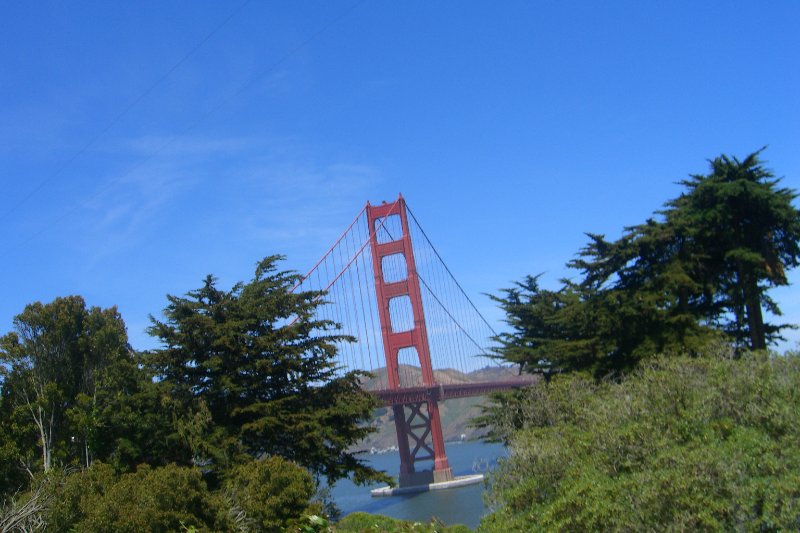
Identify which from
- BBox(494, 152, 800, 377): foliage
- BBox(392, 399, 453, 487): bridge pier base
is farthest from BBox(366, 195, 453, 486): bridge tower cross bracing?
BBox(494, 152, 800, 377): foliage

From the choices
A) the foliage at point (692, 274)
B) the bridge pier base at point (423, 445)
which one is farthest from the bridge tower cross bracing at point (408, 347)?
the foliage at point (692, 274)

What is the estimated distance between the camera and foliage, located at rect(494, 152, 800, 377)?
69.7ft

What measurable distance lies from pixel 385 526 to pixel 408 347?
36211 millimetres

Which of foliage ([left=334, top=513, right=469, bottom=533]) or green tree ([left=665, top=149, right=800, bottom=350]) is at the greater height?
green tree ([left=665, top=149, right=800, bottom=350])

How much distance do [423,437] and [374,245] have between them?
12.5 m

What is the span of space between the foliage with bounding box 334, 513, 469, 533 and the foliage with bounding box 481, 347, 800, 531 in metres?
0.93

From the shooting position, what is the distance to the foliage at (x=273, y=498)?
1422 centimetres

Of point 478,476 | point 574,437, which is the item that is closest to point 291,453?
point 574,437

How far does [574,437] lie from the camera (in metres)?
12.0

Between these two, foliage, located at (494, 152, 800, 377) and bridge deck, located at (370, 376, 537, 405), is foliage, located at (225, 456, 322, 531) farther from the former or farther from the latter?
bridge deck, located at (370, 376, 537, 405)

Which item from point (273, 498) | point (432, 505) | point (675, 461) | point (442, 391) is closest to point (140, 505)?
point (273, 498)

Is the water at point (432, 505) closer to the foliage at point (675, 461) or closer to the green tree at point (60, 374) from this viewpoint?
the green tree at point (60, 374)

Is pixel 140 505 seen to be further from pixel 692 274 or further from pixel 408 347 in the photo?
pixel 408 347

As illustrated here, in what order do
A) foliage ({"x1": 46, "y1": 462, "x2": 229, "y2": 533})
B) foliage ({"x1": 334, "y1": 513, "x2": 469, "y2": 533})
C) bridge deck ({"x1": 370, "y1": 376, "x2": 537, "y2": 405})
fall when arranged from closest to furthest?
foliage ({"x1": 334, "y1": 513, "x2": 469, "y2": 533}) → foliage ({"x1": 46, "y1": 462, "x2": 229, "y2": 533}) → bridge deck ({"x1": 370, "y1": 376, "x2": 537, "y2": 405})
